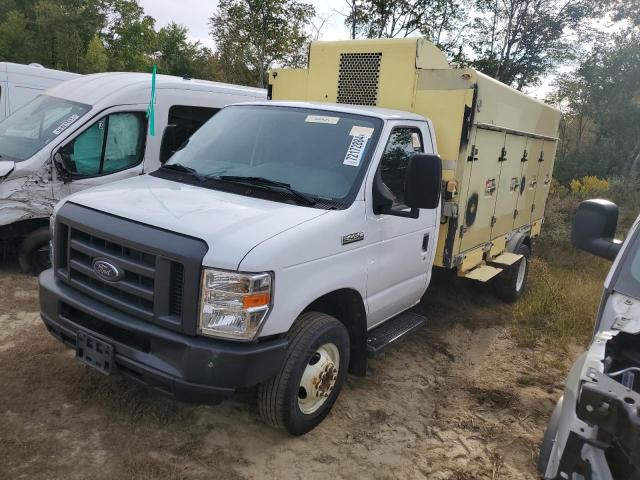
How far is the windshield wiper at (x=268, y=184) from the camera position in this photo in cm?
348

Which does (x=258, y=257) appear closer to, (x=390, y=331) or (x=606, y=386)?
(x=606, y=386)

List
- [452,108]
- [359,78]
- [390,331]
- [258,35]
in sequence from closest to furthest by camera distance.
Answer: [390,331]
[452,108]
[359,78]
[258,35]

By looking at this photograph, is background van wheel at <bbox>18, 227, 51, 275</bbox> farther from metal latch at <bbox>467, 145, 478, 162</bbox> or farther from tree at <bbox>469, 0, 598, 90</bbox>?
tree at <bbox>469, 0, 598, 90</bbox>

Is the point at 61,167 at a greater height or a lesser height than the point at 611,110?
lesser

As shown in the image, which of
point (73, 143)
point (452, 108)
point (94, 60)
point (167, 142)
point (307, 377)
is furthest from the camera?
point (94, 60)

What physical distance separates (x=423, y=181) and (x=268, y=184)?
41.0 inches

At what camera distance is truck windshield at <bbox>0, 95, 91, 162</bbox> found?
234 inches

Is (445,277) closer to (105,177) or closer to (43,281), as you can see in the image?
(105,177)

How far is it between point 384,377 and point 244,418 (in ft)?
4.61

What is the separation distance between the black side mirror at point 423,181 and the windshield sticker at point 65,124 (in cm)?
432

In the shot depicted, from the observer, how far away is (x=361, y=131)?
12.8 ft

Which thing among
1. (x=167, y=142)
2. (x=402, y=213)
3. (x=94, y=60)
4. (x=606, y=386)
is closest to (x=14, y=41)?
(x=94, y=60)

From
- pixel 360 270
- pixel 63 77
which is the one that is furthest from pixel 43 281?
pixel 63 77

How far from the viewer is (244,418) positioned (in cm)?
371
